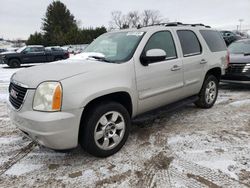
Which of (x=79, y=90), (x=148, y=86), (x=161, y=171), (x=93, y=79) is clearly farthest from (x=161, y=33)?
(x=161, y=171)

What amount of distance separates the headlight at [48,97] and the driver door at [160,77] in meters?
1.24

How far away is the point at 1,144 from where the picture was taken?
154 inches

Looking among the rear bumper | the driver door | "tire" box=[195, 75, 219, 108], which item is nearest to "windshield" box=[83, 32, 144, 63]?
the driver door

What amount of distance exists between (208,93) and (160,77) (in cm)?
197

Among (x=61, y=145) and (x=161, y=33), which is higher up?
(x=161, y=33)

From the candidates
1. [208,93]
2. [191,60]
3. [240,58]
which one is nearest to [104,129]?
[191,60]

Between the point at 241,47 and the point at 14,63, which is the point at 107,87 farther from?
the point at 14,63

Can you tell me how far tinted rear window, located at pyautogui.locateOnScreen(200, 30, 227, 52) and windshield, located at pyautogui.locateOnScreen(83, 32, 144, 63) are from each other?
1958 mm

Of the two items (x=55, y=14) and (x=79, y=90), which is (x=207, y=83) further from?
(x=55, y=14)

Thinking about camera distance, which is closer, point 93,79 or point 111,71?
point 93,79

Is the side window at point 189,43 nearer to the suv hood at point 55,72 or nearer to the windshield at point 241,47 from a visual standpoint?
the suv hood at point 55,72

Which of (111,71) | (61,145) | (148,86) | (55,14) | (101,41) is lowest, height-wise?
(61,145)

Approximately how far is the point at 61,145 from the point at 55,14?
62608mm

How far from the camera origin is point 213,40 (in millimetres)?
5527
